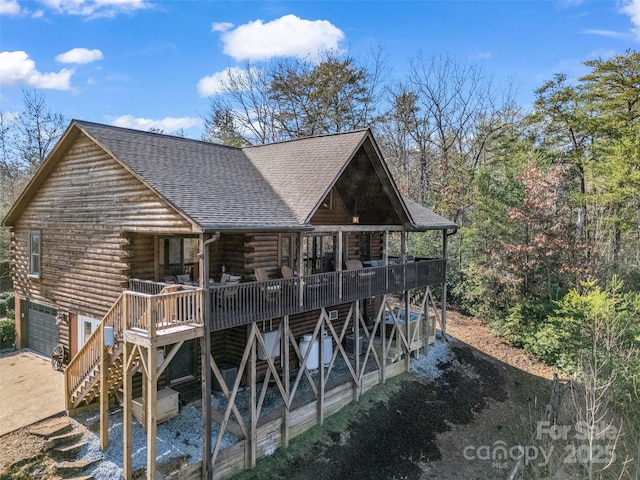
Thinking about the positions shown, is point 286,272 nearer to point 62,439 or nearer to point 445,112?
point 62,439

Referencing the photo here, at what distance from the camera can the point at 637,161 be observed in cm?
2003

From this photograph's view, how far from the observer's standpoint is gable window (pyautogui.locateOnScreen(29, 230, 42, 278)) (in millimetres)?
14281

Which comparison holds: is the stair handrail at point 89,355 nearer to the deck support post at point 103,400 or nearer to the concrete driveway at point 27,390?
the deck support post at point 103,400

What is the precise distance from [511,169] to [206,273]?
18706 millimetres

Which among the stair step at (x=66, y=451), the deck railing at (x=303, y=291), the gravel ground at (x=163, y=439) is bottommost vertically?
the gravel ground at (x=163, y=439)

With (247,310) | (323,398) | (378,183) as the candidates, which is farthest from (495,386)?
(247,310)

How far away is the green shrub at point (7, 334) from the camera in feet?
52.1

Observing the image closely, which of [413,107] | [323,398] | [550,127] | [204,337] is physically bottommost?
[323,398]

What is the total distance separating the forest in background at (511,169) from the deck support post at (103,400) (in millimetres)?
11814

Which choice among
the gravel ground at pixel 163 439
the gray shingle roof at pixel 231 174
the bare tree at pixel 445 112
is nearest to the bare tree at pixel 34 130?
the gray shingle roof at pixel 231 174

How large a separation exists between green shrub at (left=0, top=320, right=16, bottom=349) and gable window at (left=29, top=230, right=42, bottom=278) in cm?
326

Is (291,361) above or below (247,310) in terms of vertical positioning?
below

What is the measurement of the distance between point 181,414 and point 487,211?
17900 mm

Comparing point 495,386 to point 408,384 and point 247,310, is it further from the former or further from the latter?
point 247,310
